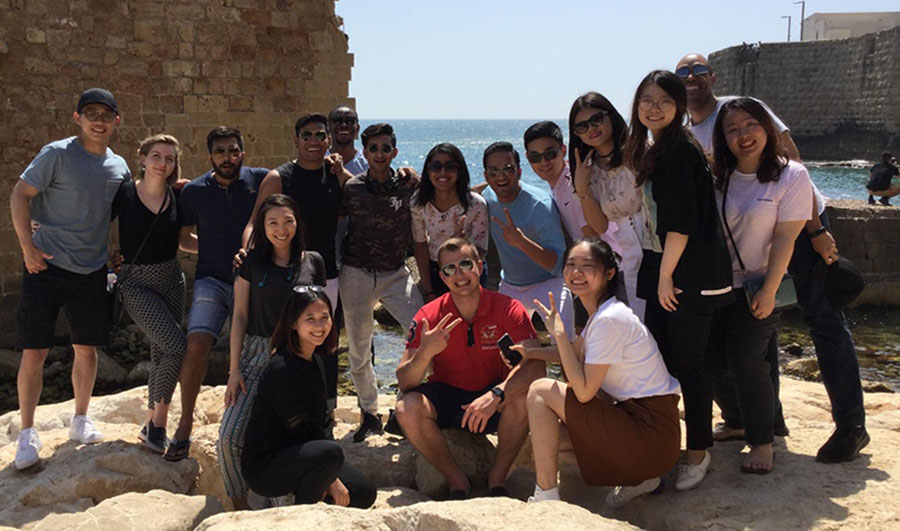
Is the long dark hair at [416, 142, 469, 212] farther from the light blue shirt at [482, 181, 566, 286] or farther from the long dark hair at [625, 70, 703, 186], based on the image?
the long dark hair at [625, 70, 703, 186]

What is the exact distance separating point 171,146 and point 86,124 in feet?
1.54

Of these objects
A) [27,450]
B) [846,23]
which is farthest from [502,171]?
[846,23]

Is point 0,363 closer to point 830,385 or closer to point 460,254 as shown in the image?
point 460,254

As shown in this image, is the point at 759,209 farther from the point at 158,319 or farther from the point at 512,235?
the point at 158,319

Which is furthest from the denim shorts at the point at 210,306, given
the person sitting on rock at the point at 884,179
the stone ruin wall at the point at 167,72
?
the person sitting on rock at the point at 884,179

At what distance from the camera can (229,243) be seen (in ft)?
16.3

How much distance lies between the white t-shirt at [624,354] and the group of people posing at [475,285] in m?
0.01

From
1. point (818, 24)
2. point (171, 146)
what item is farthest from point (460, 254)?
point (818, 24)

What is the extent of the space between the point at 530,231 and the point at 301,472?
79.5 inches

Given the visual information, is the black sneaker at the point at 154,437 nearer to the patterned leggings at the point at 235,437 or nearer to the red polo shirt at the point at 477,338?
the patterned leggings at the point at 235,437

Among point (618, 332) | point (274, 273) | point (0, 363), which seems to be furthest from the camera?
point (0, 363)

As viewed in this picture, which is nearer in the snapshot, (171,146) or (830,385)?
(830,385)

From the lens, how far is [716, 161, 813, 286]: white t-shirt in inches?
158

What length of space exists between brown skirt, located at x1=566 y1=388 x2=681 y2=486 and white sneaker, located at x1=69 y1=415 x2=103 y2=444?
2847mm
